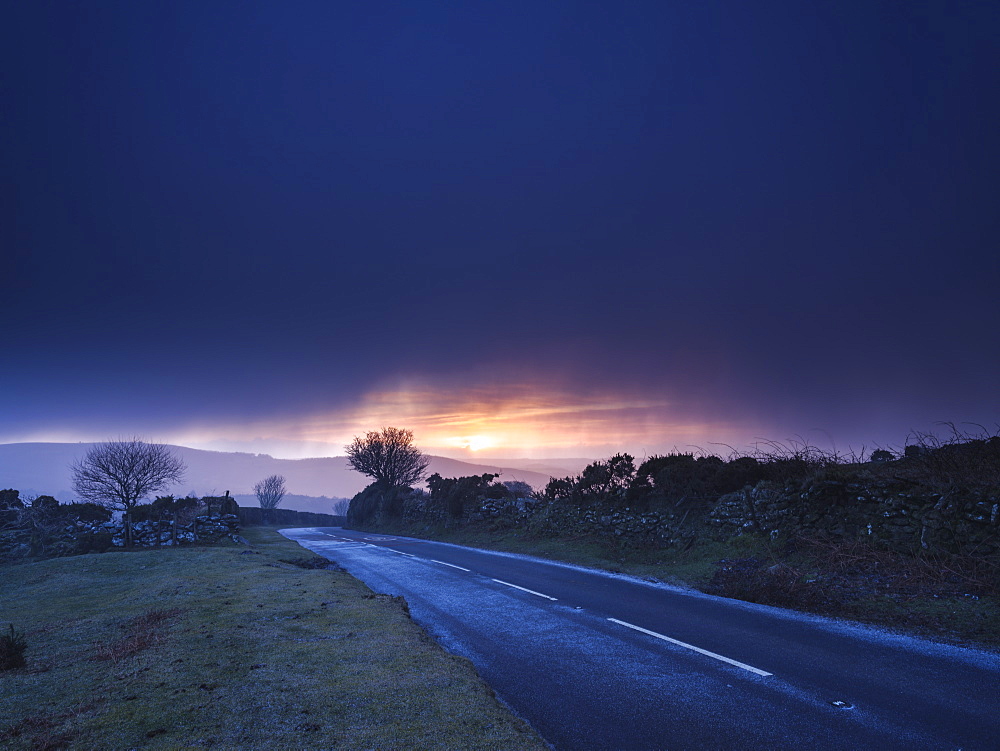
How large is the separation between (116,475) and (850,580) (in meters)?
40.4

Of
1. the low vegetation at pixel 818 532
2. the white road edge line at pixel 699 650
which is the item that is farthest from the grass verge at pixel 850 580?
the white road edge line at pixel 699 650

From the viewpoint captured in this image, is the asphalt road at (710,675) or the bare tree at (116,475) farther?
the bare tree at (116,475)

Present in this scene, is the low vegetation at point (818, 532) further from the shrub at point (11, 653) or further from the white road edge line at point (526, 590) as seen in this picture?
the shrub at point (11, 653)

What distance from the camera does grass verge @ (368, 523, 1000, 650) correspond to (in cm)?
861

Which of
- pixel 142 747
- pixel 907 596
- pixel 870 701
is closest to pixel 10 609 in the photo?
pixel 142 747

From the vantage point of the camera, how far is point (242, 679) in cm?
577

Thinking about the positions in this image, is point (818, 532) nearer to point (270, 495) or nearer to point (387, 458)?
point (387, 458)

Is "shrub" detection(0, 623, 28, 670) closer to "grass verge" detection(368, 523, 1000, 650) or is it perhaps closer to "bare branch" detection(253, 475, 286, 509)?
"grass verge" detection(368, 523, 1000, 650)

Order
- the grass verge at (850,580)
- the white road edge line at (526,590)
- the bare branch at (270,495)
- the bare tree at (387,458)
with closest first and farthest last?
the grass verge at (850,580) → the white road edge line at (526,590) → the bare tree at (387,458) → the bare branch at (270,495)

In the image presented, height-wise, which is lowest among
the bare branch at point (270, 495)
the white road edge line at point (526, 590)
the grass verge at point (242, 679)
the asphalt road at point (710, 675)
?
the asphalt road at point (710, 675)

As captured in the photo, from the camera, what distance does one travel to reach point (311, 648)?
6969 millimetres

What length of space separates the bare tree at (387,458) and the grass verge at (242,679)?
40.9 metres

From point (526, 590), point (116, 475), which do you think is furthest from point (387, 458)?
point (526, 590)

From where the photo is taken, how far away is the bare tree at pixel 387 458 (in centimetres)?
5175
